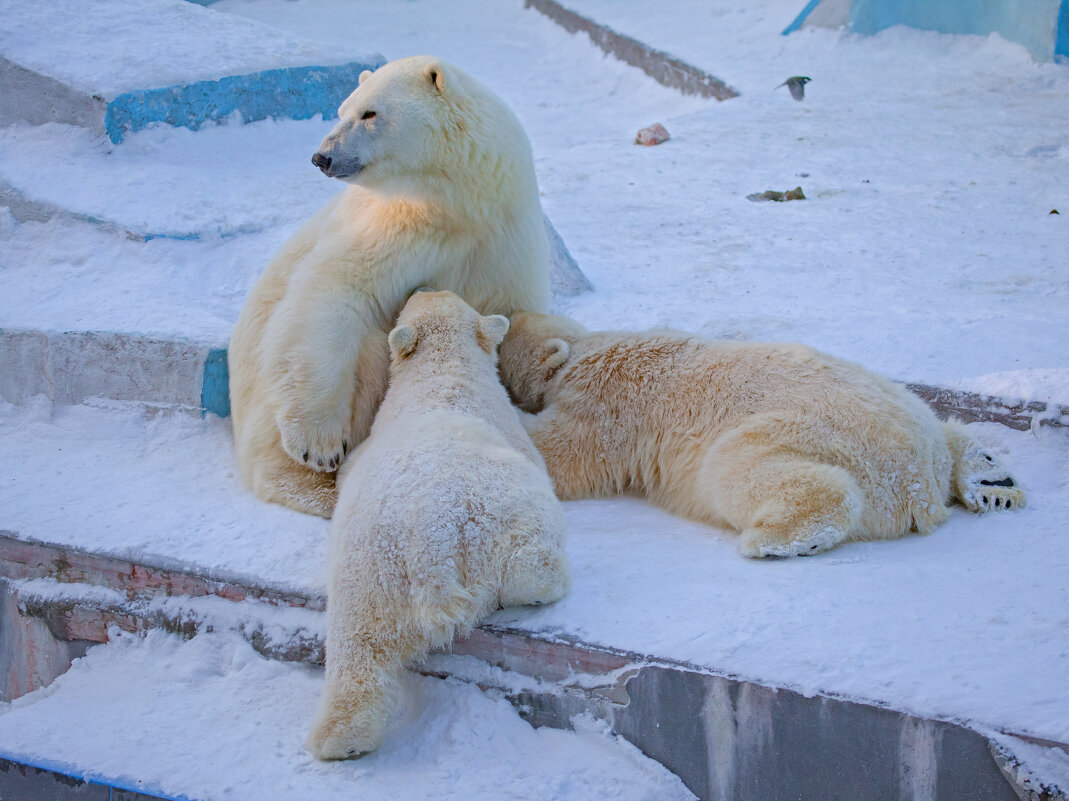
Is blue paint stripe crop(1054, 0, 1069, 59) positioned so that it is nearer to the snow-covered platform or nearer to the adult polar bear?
the snow-covered platform

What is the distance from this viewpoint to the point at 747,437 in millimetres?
3361

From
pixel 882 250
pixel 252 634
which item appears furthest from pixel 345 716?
pixel 882 250

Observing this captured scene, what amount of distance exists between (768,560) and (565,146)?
24.3 feet

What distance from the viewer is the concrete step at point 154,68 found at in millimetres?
6152

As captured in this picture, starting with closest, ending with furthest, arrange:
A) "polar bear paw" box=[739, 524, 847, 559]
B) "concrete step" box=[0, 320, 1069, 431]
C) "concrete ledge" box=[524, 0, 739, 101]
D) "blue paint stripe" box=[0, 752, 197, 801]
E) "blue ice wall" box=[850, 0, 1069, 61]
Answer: "blue paint stripe" box=[0, 752, 197, 801] < "polar bear paw" box=[739, 524, 847, 559] < "concrete step" box=[0, 320, 1069, 431] < "blue ice wall" box=[850, 0, 1069, 61] < "concrete ledge" box=[524, 0, 739, 101]

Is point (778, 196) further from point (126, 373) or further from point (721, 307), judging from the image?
point (126, 373)

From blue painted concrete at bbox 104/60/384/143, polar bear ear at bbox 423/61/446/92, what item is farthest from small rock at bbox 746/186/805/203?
polar bear ear at bbox 423/61/446/92

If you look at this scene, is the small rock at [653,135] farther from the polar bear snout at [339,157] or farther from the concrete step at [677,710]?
the concrete step at [677,710]

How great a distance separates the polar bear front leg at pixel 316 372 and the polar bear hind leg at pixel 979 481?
2.08 metres

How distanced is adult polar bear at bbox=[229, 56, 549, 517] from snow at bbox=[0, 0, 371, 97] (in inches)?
121

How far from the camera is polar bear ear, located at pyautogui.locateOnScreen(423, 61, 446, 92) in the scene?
374 cm

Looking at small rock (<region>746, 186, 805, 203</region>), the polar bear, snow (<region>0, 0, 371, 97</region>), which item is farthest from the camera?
small rock (<region>746, 186, 805, 203</region>)

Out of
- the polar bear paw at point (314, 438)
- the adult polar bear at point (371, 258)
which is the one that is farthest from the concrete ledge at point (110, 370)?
the polar bear paw at point (314, 438)

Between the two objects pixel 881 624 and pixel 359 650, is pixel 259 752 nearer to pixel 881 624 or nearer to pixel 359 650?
pixel 359 650
